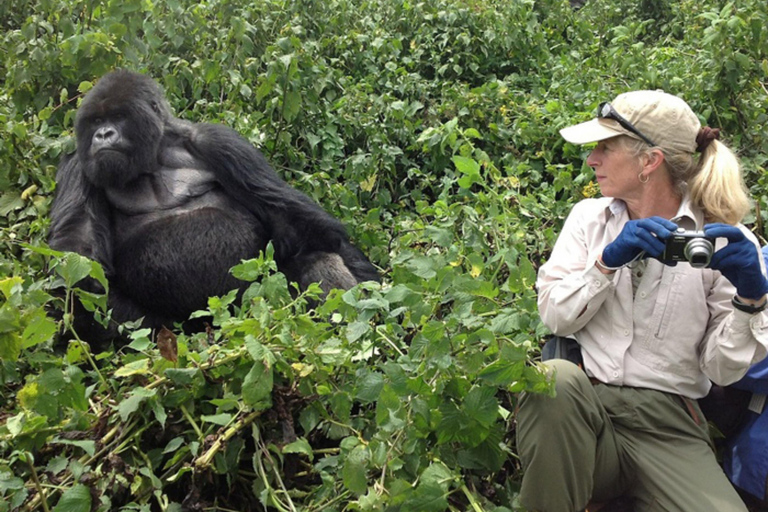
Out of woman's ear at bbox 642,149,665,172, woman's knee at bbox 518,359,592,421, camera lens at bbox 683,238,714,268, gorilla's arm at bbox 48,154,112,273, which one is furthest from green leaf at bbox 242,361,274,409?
gorilla's arm at bbox 48,154,112,273

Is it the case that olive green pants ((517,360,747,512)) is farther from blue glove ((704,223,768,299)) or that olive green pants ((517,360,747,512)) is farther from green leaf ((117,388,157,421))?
green leaf ((117,388,157,421))

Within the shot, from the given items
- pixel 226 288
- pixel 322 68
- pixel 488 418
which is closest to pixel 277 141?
pixel 322 68

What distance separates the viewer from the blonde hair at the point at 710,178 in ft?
7.75

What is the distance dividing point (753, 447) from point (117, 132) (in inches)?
111

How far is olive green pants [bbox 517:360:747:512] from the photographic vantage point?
2.14 metres

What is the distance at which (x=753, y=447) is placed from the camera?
7.91ft

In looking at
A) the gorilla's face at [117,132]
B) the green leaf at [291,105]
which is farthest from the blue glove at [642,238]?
the green leaf at [291,105]

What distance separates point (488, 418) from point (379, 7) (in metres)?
4.81

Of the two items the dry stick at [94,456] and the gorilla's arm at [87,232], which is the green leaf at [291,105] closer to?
the gorilla's arm at [87,232]

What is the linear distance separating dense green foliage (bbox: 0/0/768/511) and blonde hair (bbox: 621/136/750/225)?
0.55 metres

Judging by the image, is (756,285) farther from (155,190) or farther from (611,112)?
(155,190)

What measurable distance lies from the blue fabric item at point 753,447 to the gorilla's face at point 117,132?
8.75 ft

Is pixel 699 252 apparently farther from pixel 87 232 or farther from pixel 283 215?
pixel 87 232

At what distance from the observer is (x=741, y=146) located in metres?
4.16
